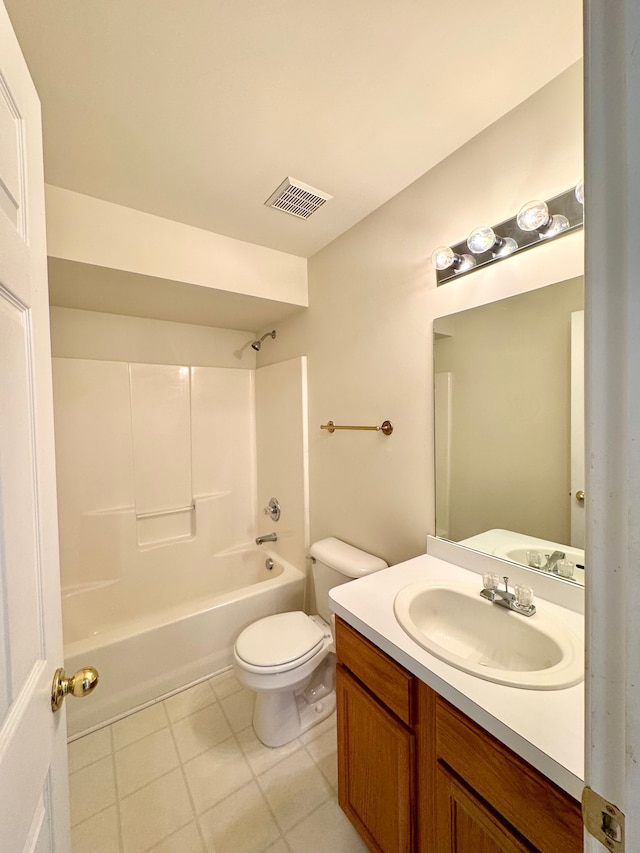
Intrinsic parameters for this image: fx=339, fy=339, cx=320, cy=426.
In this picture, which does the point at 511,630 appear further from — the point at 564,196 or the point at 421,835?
the point at 564,196

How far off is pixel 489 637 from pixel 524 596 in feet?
0.58

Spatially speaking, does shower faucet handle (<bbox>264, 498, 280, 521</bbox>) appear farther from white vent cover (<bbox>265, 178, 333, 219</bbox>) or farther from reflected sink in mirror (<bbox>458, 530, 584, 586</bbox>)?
white vent cover (<bbox>265, 178, 333, 219</bbox>)

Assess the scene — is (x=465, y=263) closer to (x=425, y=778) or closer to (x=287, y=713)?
(x=425, y=778)

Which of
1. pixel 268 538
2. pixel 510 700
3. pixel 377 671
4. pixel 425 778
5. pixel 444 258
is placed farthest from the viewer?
pixel 268 538

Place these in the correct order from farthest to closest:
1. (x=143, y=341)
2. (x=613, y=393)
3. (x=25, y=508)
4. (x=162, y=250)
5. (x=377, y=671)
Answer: (x=143, y=341) < (x=162, y=250) < (x=377, y=671) < (x=25, y=508) < (x=613, y=393)

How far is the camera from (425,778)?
0.85 metres

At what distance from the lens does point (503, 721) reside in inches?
26.0

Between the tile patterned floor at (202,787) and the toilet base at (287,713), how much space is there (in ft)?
0.12

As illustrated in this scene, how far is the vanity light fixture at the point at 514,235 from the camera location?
3.29ft

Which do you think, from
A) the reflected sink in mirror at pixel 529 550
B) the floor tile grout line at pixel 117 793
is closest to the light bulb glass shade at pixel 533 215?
the reflected sink in mirror at pixel 529 550

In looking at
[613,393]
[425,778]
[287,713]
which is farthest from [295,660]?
[613,393]

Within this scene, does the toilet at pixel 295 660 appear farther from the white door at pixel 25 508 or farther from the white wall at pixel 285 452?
the white door at pixel 25 508

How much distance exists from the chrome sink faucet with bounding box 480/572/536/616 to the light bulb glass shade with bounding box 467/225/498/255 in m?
Answer: 1.10

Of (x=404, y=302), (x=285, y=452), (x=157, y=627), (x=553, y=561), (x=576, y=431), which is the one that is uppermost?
(x=404, y=302)
